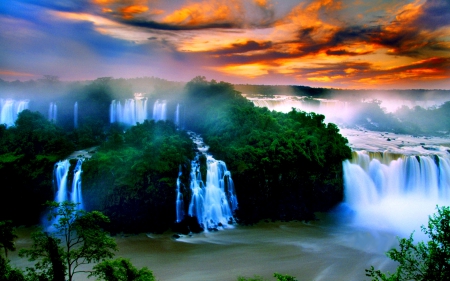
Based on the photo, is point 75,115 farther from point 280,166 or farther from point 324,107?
point 324,107

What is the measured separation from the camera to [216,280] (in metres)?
13.0

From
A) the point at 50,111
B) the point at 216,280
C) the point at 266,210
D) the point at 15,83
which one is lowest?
the point at 216,280

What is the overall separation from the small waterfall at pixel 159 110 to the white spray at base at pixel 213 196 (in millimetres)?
17592

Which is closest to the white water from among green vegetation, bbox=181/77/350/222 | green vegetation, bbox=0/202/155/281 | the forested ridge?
the forested ridge

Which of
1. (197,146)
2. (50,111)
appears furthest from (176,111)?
(50,111)

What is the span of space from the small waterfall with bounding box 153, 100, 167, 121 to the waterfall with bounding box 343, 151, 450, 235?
2281 centimetres

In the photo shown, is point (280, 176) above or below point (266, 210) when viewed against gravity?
above

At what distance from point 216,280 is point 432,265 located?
339 inches

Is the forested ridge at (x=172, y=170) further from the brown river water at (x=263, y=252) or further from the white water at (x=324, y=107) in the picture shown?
the white water at (x=324, y=107)

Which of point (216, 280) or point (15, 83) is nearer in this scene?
point (216, 280)

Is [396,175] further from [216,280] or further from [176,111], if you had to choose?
[176,111]

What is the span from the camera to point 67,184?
1945cm

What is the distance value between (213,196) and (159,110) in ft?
66.7

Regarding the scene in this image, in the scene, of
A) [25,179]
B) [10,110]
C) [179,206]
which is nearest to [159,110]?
[10,110]
